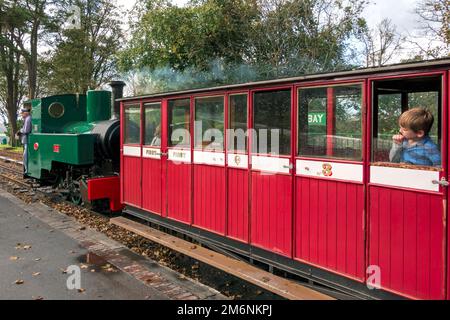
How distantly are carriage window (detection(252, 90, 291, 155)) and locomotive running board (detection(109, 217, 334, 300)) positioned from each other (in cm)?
140

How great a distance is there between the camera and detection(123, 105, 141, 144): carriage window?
291 inches

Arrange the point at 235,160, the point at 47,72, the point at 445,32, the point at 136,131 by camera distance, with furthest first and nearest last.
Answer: the point at 47,72, the point at 445,32, the point at 136,131, the point at 235,160

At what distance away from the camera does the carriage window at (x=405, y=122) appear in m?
3.48

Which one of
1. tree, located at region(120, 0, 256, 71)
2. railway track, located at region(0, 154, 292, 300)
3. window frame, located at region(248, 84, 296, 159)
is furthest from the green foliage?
window frame, located at region(248, 84, 296, 159)

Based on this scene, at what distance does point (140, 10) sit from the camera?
57.3ft

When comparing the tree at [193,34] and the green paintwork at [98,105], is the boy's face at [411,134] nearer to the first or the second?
the green paintwork at [98,105]

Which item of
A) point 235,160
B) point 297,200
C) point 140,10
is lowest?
point 297,200

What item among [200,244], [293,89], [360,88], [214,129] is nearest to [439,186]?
[360,88]

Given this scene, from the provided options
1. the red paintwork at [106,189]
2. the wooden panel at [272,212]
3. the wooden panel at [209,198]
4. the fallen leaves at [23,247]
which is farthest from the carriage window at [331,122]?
the red paintwork at [106,189]

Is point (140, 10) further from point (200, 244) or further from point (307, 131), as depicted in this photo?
point (307, 131)

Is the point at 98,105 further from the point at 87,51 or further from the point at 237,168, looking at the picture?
the point at 87,51

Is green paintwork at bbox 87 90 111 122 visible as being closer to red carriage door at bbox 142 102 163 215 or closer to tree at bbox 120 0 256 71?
red carriage door at bbox 142 102 163 215

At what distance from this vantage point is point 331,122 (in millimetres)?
4113

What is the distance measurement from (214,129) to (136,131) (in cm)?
239
